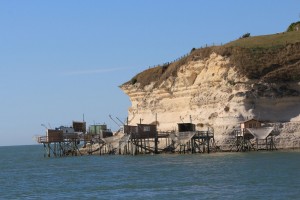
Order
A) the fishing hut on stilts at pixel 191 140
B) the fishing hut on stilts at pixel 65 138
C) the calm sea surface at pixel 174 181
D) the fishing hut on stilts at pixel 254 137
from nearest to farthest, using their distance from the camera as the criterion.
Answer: the calm sea surface at pixel 174 181 → the fishing hut on stilts at pixel 254 137 → the fishing hut on stilts at pixel 191 140 → the fishing hut on stilts at pixel 65 138

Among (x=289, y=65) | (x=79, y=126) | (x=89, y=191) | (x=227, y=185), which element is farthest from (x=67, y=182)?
(x=79, y=126)

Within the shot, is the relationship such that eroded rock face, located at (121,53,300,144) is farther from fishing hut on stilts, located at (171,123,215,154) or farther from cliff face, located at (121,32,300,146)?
fishing hut on stilts, located at (171,123,215,154)

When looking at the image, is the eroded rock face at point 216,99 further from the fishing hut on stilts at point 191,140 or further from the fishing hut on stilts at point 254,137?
the fishing hut on stilts at point 254,137

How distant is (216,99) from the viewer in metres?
78.1

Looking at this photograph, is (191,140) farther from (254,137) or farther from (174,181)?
(174,181)

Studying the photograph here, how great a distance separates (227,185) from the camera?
3959cm

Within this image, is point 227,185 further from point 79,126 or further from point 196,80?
point 79,126

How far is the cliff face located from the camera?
75000 millimetres

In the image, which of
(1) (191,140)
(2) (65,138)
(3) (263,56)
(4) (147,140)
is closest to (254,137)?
(1) (191,140)

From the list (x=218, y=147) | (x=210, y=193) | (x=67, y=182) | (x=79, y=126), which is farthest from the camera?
(x=79, y=126)

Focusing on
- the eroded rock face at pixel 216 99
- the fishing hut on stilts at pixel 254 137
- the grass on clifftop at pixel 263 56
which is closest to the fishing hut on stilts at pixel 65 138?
the eroded rock face at pixel 216 99

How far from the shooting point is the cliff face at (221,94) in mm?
75000

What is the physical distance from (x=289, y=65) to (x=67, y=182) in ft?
133

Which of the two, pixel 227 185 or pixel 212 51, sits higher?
pixel 212 51
